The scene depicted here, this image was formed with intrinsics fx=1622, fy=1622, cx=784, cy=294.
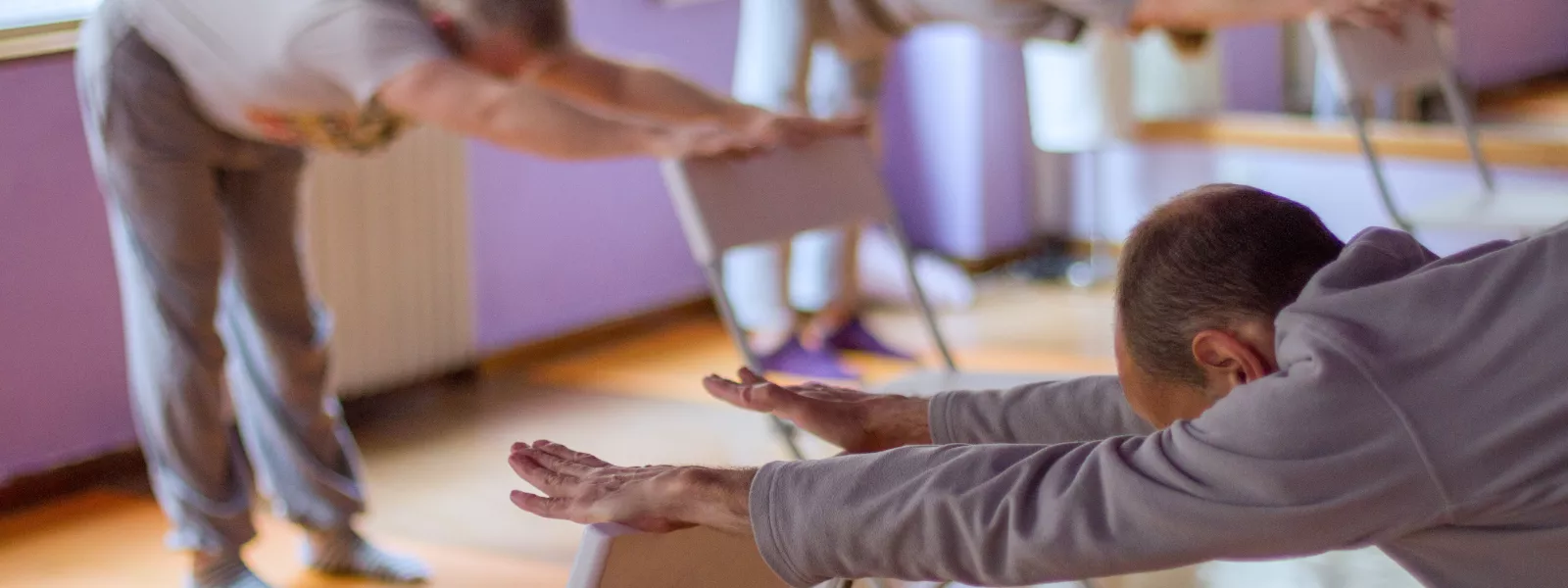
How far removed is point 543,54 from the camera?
2.17 metres

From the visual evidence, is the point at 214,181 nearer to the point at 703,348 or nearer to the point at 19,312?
the point at 19,312

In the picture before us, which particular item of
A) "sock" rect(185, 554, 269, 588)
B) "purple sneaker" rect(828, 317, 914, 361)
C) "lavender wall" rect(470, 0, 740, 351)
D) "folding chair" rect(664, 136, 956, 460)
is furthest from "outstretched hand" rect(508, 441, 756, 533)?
"purple sneaker" rect(828, 317, 914, 361)

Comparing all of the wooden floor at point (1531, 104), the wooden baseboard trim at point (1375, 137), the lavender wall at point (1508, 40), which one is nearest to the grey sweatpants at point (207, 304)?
the wooden baseboard trim at point (1375, 137)

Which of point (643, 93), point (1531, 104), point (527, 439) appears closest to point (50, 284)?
point (527, 439)

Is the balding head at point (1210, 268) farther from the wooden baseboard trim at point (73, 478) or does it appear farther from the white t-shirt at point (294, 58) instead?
the wooden baseboard trim at point (73, 478)

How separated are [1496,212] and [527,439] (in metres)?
2.06

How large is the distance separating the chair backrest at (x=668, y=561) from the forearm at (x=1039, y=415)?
0.86 ft

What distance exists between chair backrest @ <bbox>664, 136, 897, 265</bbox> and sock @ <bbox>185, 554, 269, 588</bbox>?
912 millimetres

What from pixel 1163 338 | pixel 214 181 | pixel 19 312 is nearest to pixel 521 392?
pixel 19 312

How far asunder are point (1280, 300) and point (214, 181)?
1752 millimetres

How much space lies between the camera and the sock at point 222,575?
2.47 meters

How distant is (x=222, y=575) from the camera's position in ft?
8.12

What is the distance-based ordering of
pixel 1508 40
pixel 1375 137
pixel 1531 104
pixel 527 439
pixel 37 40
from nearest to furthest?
pixel 37 40 < pixel 527 439 < pixel 1375 137 < pixel 1531 104 < pixel 1508 40

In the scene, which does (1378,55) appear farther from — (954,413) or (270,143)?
(954,413)
